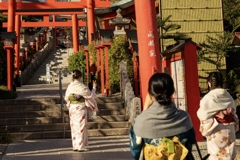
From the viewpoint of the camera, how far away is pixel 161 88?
3695 millimetres

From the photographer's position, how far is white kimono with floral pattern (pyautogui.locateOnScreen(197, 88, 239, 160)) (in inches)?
221

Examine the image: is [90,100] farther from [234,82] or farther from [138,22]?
[234,82]

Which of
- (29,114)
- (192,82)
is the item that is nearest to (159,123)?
(192,82)

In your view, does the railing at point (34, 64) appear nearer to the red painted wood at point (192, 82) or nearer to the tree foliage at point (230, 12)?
the tree foliage at point (230, 12)

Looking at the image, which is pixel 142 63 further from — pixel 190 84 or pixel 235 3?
pixel 235 3

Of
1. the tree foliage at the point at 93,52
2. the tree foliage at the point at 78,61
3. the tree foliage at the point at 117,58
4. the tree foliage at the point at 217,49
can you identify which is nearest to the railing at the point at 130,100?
the tree foliage at the point at 117,58

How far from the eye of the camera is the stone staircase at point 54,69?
2878 cm

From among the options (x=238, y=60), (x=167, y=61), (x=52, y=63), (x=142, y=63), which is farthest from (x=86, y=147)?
(x=52, y=63)

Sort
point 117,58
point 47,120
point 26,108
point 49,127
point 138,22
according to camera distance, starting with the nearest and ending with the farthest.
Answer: point 138,22 → point 49,127 → point 47,120 → point 26,108 → point 117,58

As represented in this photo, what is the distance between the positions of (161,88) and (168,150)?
19.4 inches

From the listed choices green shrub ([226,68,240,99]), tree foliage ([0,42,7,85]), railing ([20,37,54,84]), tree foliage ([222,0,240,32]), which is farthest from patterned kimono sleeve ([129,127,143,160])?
railing ([20,37,54,84])

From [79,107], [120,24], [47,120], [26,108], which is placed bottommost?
[47,120]

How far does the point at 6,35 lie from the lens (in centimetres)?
1727

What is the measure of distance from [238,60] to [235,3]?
4.33m
